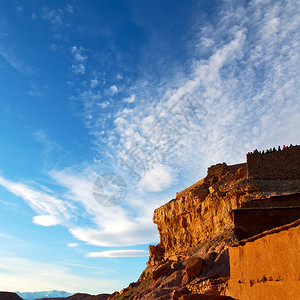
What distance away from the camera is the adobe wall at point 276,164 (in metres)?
19.5

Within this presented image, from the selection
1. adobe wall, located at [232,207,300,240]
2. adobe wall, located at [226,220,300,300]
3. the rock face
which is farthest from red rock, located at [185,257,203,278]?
adobe wall, located at [226,220,300,300]

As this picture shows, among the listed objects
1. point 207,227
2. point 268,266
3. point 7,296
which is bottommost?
point 268,266

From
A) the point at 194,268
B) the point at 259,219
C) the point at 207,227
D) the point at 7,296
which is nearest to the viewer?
the point at 259,219

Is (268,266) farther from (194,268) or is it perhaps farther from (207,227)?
(207,227)

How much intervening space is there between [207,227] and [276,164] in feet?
22.4

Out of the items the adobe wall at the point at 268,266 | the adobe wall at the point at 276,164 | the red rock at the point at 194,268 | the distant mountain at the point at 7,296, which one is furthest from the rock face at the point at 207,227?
the distant mountain at the point at 7,296

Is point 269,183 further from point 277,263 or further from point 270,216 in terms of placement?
point 277,263

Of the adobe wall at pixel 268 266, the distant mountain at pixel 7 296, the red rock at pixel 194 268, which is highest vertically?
the distant mountain at pixel 7 296

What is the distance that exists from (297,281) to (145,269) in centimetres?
2542

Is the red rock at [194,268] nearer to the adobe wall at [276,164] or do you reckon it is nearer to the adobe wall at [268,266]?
the adobe wall at [268,266]

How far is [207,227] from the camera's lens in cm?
2292

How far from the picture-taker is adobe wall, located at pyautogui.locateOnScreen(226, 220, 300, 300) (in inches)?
265

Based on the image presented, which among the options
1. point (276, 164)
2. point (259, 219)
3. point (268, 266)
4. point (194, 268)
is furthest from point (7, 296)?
point (268, 266)

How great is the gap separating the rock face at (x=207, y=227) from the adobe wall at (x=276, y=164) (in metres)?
0.69
